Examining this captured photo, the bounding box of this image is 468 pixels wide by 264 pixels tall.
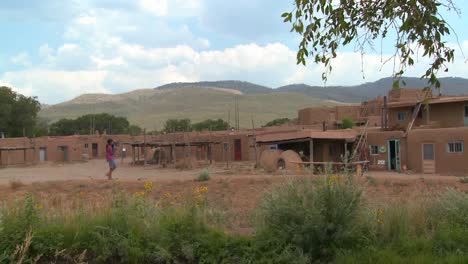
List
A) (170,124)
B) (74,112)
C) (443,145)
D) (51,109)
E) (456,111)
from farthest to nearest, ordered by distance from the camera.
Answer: (51,109), (74,112), (170,124), (456,111), (443,145)

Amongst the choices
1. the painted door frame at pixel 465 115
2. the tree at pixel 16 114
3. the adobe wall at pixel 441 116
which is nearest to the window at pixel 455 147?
the adobe wall at pixel 441 116

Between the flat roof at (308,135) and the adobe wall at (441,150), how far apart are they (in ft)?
12.4

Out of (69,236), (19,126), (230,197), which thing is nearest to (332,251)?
(69,236)

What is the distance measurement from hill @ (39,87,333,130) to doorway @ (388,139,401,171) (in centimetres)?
6667

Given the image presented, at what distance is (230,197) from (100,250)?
10.7 meters

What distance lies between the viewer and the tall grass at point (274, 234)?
6.00m

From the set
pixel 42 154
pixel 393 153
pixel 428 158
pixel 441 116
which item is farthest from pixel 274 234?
pixel 42 154

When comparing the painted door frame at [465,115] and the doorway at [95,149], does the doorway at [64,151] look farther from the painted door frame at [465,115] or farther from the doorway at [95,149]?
the painted door frame at [465,115]

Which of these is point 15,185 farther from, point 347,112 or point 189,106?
point 189,106

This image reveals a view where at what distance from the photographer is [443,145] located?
26703mm

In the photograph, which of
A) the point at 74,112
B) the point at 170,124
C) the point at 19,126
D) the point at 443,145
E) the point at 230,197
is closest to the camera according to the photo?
the point at 230,197

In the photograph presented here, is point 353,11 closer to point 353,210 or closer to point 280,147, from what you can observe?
point 353,210

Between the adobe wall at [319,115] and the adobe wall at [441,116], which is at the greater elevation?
the adobe wall at [319,115]

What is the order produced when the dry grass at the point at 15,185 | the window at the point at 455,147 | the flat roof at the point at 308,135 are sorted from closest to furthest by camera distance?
1. the dry grass at the point at 15,185
2. the window at the point at 455,147
3. the flat roof at the point at 308,135
